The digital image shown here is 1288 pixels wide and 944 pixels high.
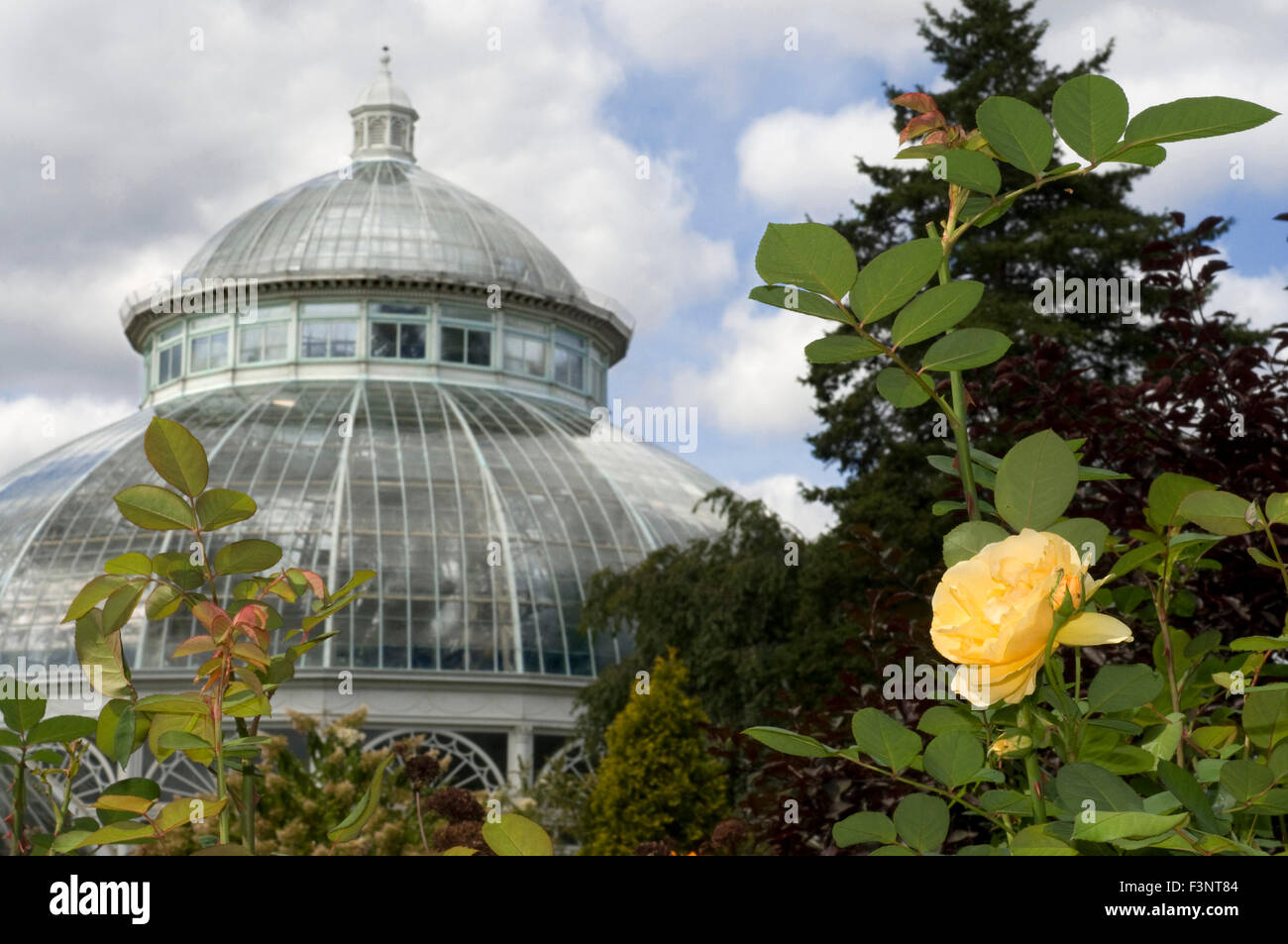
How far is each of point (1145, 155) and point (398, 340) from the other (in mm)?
33500

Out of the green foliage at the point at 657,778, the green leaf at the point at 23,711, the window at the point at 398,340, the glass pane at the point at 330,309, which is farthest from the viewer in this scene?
the glass pane at the point at 330,309

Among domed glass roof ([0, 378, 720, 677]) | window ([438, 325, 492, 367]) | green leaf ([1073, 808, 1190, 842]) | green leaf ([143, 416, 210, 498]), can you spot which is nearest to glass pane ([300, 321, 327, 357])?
domed glass roof ([0, 378, 720, 677])

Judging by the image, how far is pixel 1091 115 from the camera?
3.89 feet

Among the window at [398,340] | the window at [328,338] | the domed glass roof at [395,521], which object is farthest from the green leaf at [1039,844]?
the window at [328,338]

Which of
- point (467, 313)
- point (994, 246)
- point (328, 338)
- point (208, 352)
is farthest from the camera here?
point (208, 352)

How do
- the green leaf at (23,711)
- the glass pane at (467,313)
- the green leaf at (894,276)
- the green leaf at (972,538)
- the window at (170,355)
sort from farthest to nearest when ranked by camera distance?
the window at (170,355), the glass pane at (467,313), the green leaf at (23,711), the green leaf at (972,538), the green leaf at (894,276)

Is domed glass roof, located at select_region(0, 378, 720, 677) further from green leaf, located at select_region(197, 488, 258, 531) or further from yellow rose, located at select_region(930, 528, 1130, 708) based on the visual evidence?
yellow rose, located at select_region(930, 528, 1130, 708)

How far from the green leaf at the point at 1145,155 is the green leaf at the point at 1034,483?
0.26m

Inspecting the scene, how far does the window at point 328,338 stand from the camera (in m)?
33.6

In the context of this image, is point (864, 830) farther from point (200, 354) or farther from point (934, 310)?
point (200, 354)

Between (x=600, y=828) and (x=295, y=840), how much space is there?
6712 mm

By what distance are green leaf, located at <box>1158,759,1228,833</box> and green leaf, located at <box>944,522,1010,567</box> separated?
0.80 ft

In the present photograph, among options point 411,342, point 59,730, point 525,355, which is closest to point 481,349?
point 525,355

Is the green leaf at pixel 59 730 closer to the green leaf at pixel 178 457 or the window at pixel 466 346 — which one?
the green leaf at pixel 178 457
